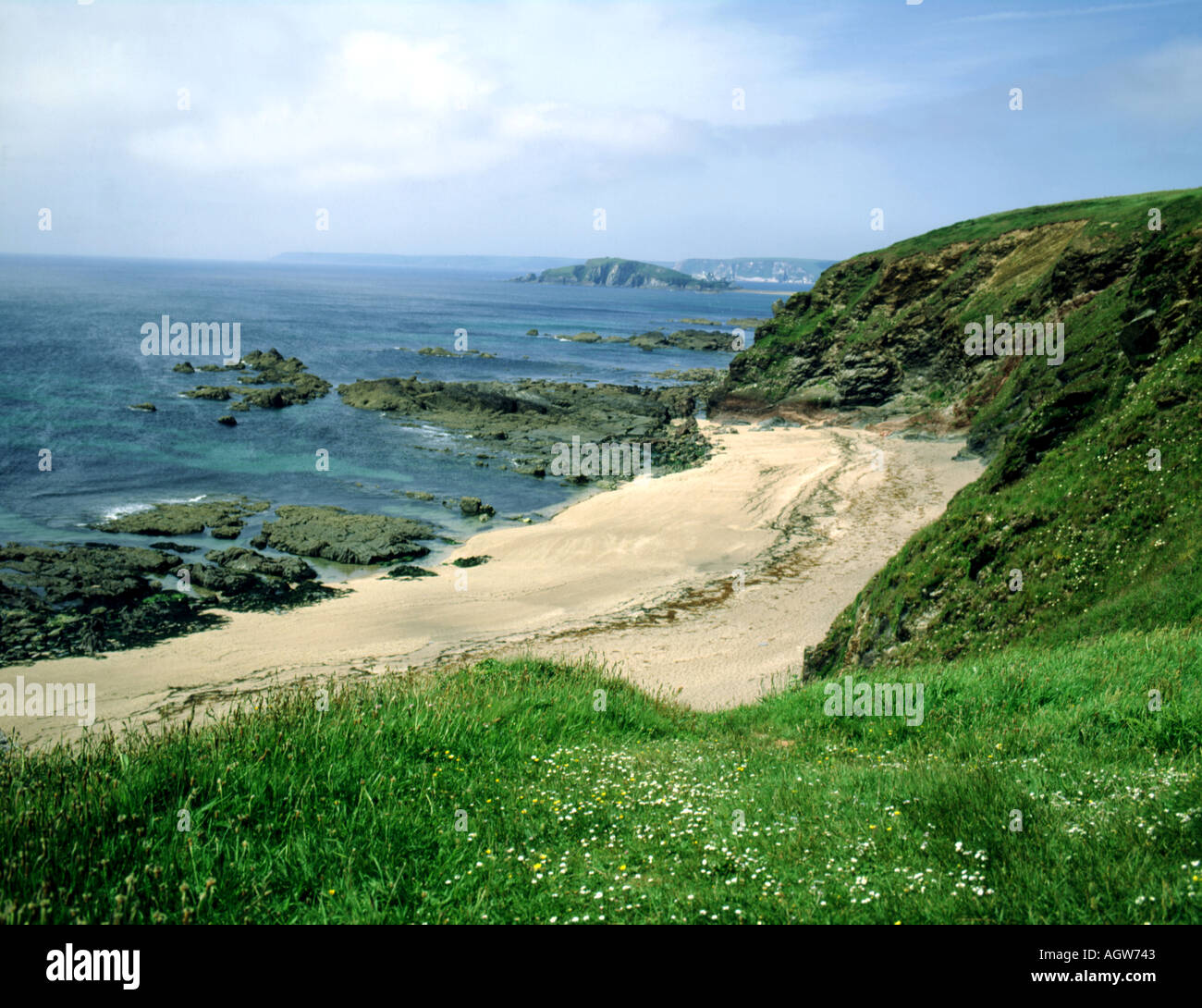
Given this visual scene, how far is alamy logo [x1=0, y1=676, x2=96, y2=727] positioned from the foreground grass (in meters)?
13.5

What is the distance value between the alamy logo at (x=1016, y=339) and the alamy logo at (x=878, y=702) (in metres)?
29.1

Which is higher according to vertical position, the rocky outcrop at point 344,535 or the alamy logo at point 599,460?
the alamy logo at point 599,460

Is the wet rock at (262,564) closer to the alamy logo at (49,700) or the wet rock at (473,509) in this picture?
the alamy logo at (49,700)

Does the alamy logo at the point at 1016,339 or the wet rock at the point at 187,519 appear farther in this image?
the alamy logo at the point at 1016,339

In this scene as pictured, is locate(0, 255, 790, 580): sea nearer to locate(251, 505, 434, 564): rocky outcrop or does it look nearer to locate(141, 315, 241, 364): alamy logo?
locate(251, 505, 434, 564): rocky outcrop

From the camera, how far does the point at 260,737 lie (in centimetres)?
666

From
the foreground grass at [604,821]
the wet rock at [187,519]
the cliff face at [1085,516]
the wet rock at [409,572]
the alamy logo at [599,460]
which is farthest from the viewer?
the alamy logo at [599,460]

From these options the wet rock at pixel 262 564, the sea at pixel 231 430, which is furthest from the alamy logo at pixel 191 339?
the wet rock at pixel 262 564

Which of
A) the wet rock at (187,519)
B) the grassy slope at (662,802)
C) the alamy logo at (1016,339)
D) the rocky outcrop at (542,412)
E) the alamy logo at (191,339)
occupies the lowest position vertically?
the wet rock at (187,519)

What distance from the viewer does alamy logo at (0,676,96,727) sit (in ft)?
58.6

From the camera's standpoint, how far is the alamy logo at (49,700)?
1788 centimetres
